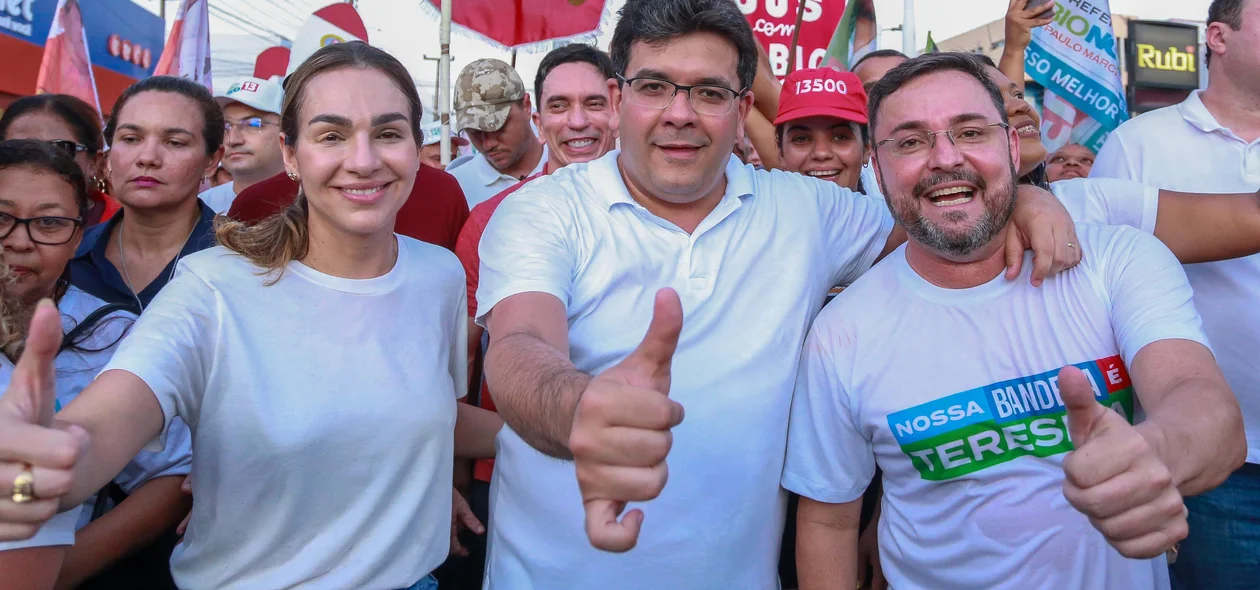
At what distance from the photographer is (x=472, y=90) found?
457cm

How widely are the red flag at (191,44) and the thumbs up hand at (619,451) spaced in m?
6.76

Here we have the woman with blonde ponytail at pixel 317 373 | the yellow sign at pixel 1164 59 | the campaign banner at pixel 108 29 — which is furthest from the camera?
the yellow sign at pixel 1164 59

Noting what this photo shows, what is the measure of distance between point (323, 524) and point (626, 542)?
1.18 metres

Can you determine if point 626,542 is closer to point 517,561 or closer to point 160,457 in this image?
point 517,561

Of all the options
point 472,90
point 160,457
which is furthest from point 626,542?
point 472,90

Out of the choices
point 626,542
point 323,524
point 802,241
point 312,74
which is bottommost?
point 323,524

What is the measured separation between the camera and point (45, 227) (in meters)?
2.43

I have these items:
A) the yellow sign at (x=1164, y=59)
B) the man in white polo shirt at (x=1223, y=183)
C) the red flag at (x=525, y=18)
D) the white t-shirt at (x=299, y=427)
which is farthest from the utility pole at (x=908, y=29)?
the yellow sign at (x=1164, y=59)

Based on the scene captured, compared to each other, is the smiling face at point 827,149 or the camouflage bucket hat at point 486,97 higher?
the camouflage bucket hat at point 486,97

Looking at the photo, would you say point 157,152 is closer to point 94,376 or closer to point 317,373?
point 94,376

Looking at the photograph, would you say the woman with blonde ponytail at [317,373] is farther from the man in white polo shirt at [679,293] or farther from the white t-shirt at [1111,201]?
the white t-shirt at [1111,201]

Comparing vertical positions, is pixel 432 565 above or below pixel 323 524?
below

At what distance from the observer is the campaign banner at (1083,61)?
5391 millimetres

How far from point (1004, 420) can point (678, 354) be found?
0.80 m
